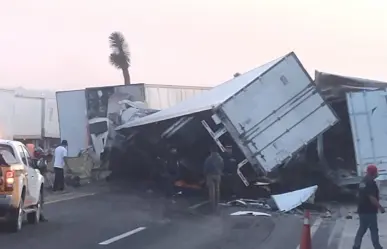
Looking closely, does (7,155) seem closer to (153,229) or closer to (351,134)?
(153,229)

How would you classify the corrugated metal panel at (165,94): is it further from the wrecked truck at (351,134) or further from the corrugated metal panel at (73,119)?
the wrecked truck at (351,134)

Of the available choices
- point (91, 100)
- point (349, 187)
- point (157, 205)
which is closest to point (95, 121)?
point (91, 100)

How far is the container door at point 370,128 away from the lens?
845 inches

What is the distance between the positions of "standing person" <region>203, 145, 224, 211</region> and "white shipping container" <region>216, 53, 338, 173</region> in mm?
751

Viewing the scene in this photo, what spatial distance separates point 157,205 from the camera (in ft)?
71.8

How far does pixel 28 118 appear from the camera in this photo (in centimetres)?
3759

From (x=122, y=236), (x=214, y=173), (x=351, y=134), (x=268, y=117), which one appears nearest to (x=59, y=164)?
(x=214, y=173)

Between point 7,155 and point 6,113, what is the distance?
14.3 m

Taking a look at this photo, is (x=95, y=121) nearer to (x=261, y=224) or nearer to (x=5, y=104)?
(x=5, y=104)

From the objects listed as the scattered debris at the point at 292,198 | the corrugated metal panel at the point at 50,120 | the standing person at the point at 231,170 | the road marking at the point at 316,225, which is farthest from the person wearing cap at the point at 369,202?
the corrugated metal panel at the point at 50,120

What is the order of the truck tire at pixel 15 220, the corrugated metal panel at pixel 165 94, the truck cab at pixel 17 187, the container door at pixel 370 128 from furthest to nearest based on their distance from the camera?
the corrugated metal panel at pixel 165 94 < the container door at pixel 370 128 < the truck tire at pixel 15 220 < the truck cab at pixel 17 187

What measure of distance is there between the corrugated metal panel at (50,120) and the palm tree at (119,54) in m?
16.5

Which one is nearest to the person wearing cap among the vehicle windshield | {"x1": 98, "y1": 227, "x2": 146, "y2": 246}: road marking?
{"x1": 98, "y1": 227, "x2": 146, "y2": 246}: road marking

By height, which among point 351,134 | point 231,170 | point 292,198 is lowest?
point 292,198
